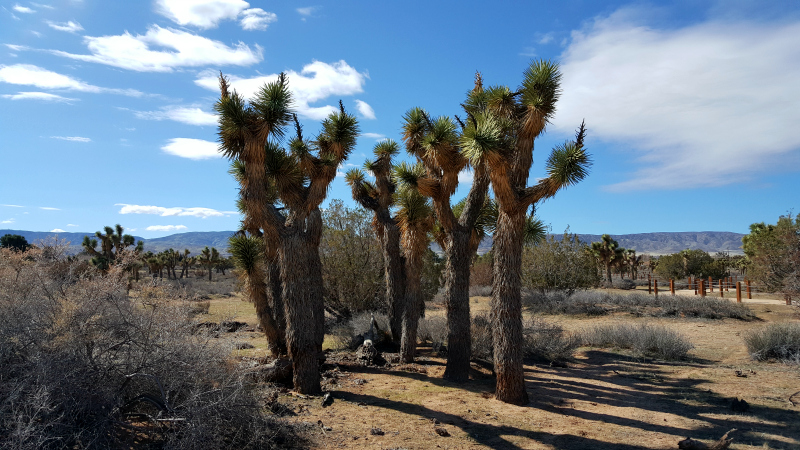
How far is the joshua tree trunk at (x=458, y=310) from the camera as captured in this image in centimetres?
1073

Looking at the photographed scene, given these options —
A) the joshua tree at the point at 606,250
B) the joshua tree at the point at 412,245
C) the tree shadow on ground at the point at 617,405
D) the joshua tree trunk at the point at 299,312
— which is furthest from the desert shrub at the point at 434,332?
the joshua tree at the point at 606,250

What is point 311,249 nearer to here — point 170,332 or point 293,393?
point 293,393

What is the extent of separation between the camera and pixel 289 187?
10.2 metres

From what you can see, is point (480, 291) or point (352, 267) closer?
point (352, 267)

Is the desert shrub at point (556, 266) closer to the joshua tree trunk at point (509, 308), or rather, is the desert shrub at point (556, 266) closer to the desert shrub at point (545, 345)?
the desert shrub at point (545, 345)

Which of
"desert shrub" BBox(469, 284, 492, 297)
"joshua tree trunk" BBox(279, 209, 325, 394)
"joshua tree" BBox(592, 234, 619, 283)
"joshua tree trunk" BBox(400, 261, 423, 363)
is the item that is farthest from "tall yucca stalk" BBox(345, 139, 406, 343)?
"joshua tree" BBox(592, 234, 619, 283)

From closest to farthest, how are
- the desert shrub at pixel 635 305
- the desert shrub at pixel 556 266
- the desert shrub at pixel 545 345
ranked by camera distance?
the desert shrub at pixel 545 345 < the desert shrub at pixel 635 305 < the desert shrub at pixel 556 266

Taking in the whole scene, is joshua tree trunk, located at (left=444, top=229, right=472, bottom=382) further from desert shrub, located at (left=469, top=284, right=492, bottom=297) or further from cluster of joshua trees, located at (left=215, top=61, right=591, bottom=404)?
desert shrub, located at (left=469, top=284, right=492, bottom=297)

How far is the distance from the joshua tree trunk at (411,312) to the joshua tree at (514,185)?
3477 mm

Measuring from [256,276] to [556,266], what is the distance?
1847 centimetres

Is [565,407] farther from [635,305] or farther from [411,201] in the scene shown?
[635,305]

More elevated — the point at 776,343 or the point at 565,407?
the point at 776,343

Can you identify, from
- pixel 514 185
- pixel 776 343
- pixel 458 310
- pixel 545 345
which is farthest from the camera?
pixel 545 345

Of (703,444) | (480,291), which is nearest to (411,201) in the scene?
(703,444)
